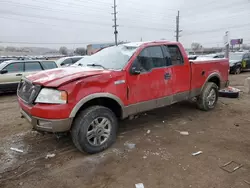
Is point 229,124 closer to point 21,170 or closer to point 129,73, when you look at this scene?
point 129,73

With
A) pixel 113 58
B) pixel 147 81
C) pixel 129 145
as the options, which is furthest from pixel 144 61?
pixel 129 145

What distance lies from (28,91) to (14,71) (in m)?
6.11

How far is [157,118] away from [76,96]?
9.22 ft

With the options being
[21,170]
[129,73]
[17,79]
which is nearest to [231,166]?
[129,73]

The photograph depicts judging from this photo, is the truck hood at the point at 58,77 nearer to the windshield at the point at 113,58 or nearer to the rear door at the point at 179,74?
the windshield at the point at 113,58

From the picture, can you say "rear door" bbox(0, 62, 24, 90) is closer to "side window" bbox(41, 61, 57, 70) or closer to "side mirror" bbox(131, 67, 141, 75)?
"side window" bbox(41, 61, 57, 70)

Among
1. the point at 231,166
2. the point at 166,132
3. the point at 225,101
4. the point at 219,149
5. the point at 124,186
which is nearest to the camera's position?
the point at 124,186

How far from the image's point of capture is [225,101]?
697 cm

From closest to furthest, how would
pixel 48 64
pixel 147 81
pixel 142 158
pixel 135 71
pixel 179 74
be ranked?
pixel 142 158 < pixel 135 71 < pixel 147 81 < pixel 179 74 < pixel 48 64

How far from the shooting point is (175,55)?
4730mm

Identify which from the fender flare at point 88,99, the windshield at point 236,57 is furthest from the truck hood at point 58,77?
the windshield at point 236,57

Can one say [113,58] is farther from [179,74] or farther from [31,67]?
[31,67]

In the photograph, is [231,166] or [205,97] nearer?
[231,166]

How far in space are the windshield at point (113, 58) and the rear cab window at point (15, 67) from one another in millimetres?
5500
